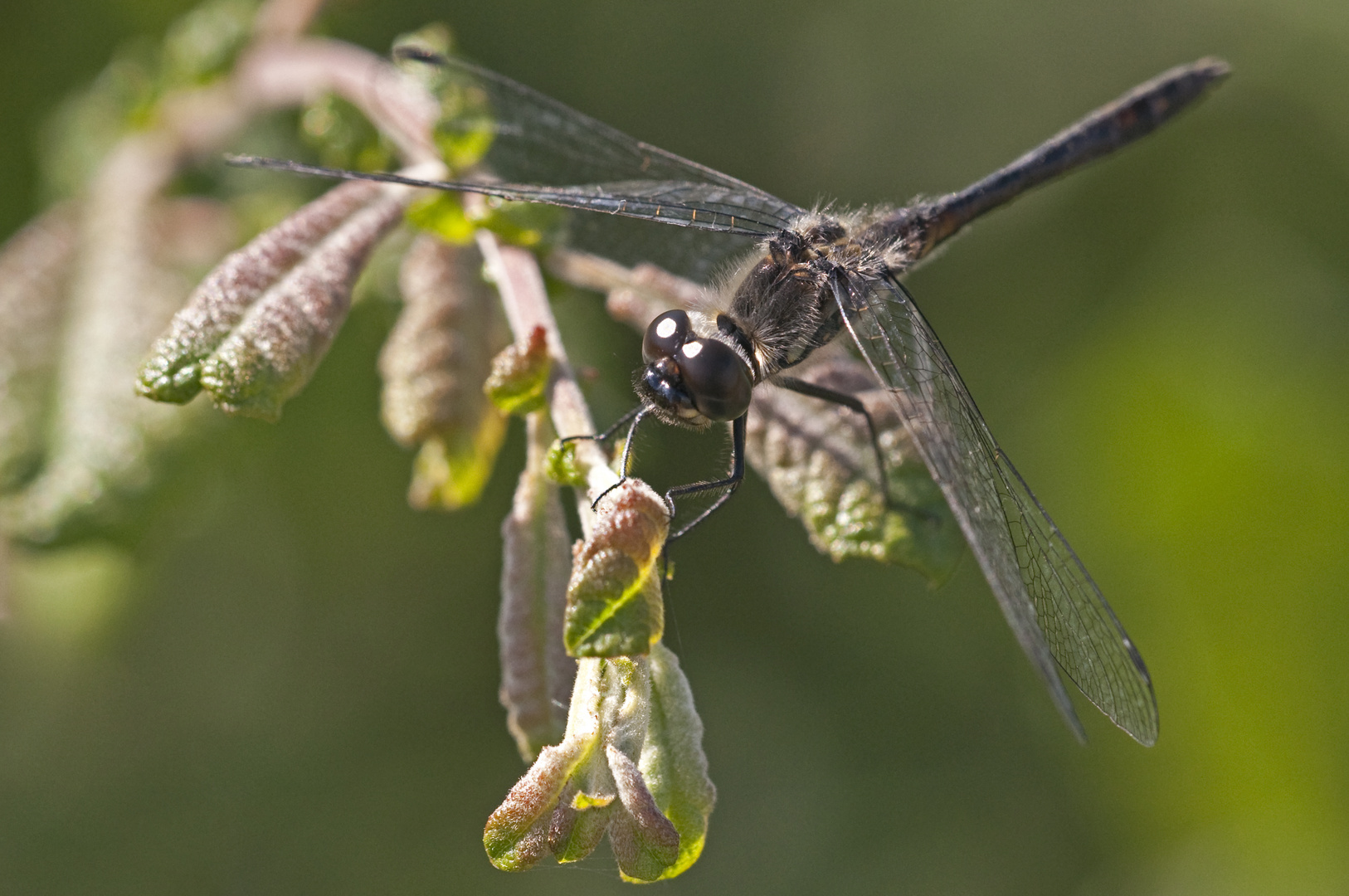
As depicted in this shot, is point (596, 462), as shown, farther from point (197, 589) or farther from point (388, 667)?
point (197, 589)

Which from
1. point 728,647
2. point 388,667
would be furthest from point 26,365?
point 728,647

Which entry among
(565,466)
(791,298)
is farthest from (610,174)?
(565,466)

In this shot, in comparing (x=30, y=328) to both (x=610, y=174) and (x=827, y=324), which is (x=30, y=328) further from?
(x=827, y=324)

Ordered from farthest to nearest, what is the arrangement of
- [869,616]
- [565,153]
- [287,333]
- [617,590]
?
[869,616] < [565,153] < [287,333] < [617,590]

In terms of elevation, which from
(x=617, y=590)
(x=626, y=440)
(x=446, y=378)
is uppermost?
(x=446, y=378)

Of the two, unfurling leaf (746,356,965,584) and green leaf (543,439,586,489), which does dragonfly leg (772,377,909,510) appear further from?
green leaf (543,439,586,489)

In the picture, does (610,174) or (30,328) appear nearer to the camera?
(610,174)
